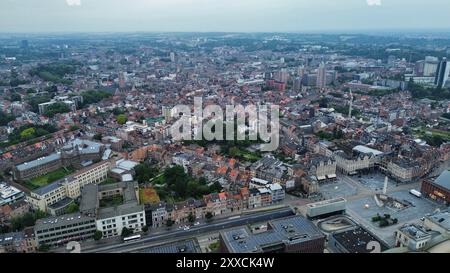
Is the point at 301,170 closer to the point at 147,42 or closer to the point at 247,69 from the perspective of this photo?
the point at 247,69

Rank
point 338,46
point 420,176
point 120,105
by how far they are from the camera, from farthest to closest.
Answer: point 338,46 → point 120,105 → point 420,176

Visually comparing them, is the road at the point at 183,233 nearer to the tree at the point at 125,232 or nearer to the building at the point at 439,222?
the tree at the point at 125,232

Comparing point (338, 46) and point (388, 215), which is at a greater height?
point (338, 46)

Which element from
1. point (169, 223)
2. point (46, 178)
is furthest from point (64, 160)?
point (169, 223)

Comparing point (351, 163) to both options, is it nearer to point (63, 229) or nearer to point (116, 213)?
point (116, 213)

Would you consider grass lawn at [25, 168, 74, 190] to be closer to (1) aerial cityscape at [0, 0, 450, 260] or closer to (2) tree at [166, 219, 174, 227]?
(1) aerial cityscape at [0, 0, 450, 260]

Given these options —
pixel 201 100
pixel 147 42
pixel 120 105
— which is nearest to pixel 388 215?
pixel 201 100

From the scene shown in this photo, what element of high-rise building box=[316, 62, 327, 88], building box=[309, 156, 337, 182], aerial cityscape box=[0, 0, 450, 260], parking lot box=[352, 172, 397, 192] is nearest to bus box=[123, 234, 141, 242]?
aerial cityscape box=[0, 0, 450, 260]

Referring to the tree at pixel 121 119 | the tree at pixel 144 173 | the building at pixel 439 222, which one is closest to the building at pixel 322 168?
the building at pixel 439 222
